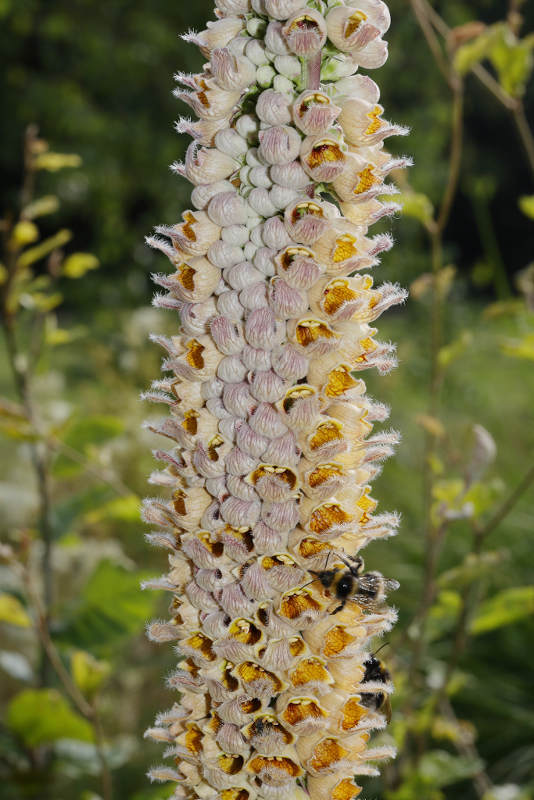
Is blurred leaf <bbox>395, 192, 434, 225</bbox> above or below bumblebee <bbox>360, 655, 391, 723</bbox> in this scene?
above

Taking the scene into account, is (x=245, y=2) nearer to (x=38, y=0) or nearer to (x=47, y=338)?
(x=47, y=338)

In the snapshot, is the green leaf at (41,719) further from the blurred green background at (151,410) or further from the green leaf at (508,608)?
the green leaf at (508,608)

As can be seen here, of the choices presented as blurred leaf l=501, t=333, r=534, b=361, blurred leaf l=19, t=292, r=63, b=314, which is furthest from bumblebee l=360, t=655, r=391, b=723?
blurred leaf l=19, t=292, r=63, b=314

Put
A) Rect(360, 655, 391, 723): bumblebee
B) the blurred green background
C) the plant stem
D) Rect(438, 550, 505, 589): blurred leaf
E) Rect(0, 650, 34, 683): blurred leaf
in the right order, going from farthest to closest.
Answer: Rect(0, 650, 34, 683): blurred leaf, the blurred green background, Rect(438, 550, 505, 589): blurred leaf, Rect(360, 655, 391, 723): bumblebee, the plant stem

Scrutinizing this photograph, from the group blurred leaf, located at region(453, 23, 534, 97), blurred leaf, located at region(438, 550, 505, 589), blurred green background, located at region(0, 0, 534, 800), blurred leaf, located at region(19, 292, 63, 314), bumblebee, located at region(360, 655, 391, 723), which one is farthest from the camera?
blurred leaf, located at region(19, 292, 63, 314)

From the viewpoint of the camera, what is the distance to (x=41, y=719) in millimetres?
1491

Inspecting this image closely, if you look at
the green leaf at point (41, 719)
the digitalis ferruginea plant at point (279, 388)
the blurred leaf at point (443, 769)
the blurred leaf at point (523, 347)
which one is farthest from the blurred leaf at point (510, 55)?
the green leaf at point (41, 719)

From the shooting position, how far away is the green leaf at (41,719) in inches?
58.4

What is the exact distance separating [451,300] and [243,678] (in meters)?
6.39

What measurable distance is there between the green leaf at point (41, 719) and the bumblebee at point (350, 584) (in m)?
0.94

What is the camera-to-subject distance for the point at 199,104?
713mm

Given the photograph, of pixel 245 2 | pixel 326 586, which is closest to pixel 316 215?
pixel 245 2

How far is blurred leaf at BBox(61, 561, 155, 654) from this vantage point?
1.59m

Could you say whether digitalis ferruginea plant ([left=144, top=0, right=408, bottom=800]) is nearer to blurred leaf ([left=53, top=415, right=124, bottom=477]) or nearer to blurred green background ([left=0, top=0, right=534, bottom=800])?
blurred green background ([left=0, top=0, right=534, bottom=800])
